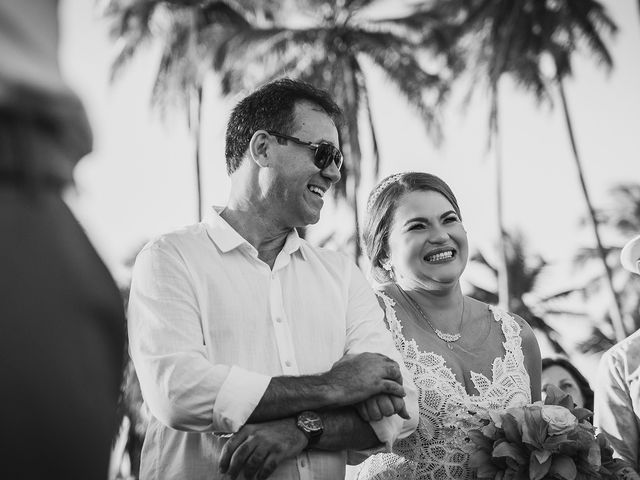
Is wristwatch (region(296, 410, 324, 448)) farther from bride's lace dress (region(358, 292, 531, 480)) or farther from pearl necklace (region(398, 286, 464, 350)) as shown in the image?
pearl necklace (region(398, 286, 464, 350))

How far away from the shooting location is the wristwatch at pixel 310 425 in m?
3.04

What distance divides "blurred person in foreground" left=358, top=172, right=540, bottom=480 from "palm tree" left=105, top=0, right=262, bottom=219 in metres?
22.7

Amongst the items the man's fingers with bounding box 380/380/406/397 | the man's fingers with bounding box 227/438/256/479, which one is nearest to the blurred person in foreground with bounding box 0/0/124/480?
the man's fingers with bounding box 227/438/256/479

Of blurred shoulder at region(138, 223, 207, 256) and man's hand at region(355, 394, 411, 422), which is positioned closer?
man's hand at region(355, 394, 411, 422)

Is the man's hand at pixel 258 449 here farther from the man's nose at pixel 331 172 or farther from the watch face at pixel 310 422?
the man's nose at pixel 331 172

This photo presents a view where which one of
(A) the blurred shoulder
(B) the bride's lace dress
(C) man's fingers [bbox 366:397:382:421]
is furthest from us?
(B) the bride's lace dress

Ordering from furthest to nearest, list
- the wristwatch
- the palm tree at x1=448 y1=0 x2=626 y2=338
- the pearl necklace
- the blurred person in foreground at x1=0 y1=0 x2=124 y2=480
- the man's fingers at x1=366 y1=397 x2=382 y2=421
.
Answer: the palm tree at x1=448 y1=0 x2=626 y2=338, the pearl necklace, the man's fingers at x1=366 y1=397 x2=382 y2=421, the wristwatch, the blurred person in foreground at x1=0 y1=0 x2=124 y2=480

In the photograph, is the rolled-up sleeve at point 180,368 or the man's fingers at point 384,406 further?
the man's fingers at point 384,406

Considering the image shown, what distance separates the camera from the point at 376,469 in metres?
4.28

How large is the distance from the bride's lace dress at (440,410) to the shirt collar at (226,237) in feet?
3.16

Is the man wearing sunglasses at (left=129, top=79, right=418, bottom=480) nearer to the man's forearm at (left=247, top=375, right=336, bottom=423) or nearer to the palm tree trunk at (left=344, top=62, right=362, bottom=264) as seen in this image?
the man's forearm at (left=247, top=375, right=336, bottom=423)

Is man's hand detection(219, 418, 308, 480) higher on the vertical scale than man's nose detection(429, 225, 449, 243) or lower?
lower

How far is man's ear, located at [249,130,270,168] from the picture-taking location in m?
4.02

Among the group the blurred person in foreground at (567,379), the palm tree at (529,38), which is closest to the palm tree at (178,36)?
the palm tree at (529,38)
